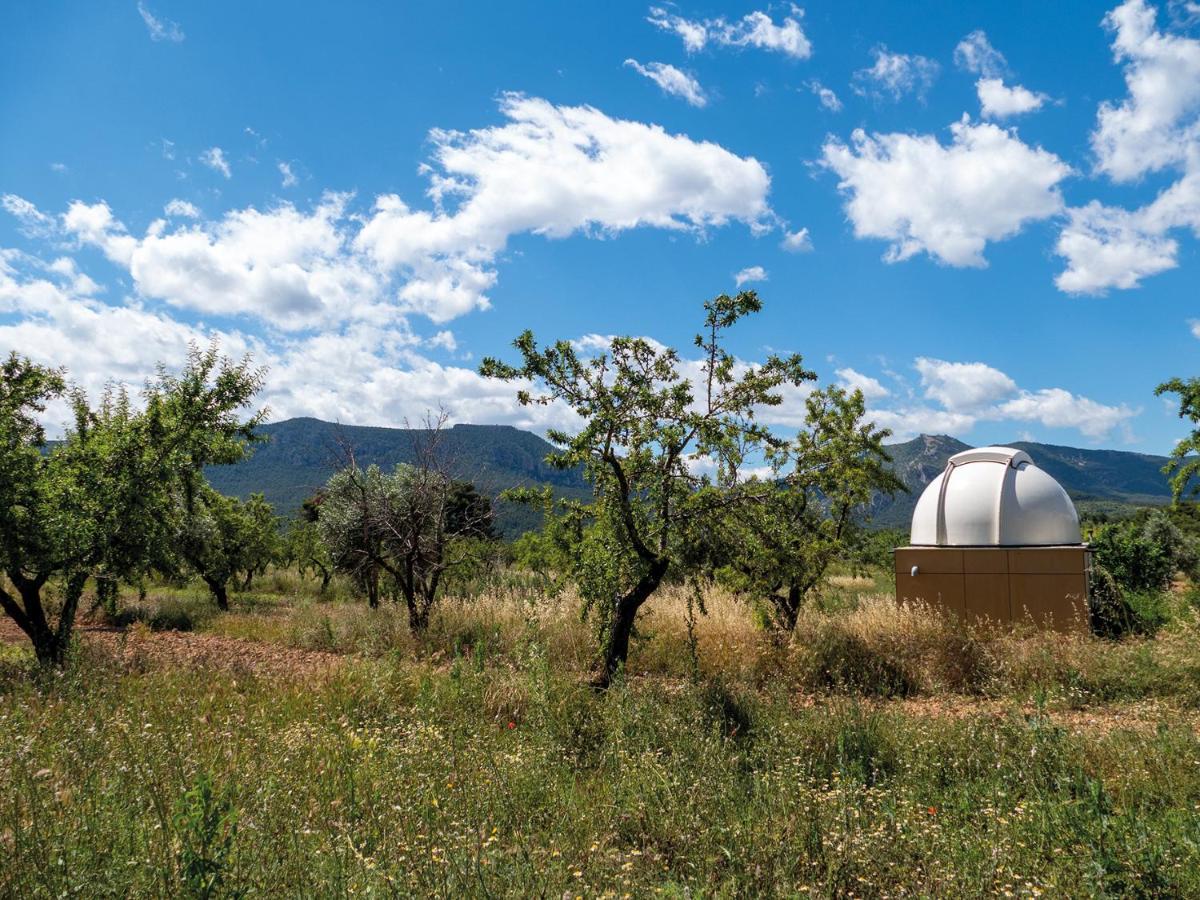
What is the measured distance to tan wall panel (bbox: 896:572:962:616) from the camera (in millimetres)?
14945

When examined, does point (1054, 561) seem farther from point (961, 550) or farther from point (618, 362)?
point (618, 362)

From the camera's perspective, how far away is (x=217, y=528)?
74.8 ft

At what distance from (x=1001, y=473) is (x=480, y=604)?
12819 mm

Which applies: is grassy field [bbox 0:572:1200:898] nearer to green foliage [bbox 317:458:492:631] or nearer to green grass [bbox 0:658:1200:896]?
green grass [bbox 0:658:1200:896]

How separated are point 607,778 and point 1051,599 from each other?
42.6 feet

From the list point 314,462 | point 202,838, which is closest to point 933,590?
point 202,838

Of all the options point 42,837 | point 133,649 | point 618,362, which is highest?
point 618,362

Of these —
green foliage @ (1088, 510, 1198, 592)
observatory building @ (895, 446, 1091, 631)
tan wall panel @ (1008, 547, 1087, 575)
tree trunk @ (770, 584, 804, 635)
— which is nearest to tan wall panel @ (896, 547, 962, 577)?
observatory building @ (895, 446, 1091, 631)

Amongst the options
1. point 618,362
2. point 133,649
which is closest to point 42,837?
point 618,362

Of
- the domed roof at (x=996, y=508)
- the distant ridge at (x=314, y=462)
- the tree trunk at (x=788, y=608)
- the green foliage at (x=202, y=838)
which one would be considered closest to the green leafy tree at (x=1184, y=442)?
the domed roof at (x=996, y=508)

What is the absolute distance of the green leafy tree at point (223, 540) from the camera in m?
20.3

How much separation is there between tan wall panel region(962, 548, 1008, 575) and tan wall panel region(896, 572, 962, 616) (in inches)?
13.5

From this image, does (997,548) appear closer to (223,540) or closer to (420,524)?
(420,524)

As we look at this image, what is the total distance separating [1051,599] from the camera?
1401cm
